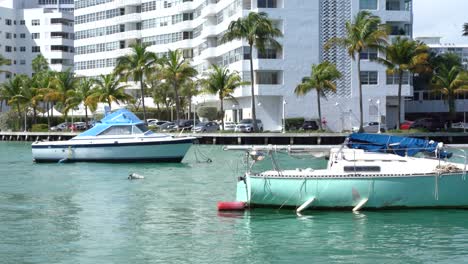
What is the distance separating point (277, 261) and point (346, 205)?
24.9 ft

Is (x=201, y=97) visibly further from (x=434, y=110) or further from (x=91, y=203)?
(x=91, y=203)

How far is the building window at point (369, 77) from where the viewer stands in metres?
98.3

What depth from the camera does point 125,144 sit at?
5662 centimetres

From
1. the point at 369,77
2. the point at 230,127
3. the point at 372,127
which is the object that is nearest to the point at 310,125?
the point at 372,127

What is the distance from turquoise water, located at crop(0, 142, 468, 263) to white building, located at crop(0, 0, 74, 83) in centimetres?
13371

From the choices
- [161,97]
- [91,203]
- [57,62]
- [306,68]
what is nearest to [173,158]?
[91,203]

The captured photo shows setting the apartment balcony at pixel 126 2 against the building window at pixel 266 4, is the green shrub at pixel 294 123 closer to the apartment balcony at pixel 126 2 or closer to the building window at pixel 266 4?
the building window at pixel 266 4

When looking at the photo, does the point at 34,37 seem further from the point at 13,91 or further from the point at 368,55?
the point at 368,55

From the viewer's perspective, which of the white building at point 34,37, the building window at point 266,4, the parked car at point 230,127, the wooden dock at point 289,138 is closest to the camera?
the wooden dock at point 289,138

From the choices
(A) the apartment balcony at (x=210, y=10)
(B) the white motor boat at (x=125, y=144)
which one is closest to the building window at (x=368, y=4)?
(A) the apartment balcony at (x=210, y=10)

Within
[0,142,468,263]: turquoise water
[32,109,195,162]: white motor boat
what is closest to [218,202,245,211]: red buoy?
[0,142,468,263]: turquoise water

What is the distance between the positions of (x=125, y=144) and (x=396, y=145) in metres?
27.8

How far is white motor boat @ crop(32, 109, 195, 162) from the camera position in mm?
56594

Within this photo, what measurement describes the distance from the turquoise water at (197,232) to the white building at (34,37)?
133713 millimetres
